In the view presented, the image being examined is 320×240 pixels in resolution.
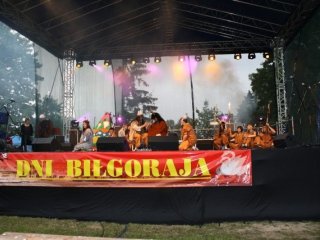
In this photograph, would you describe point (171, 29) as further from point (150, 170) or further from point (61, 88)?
point (150, 170)

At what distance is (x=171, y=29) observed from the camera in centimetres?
1777

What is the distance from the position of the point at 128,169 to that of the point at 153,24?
12.1m

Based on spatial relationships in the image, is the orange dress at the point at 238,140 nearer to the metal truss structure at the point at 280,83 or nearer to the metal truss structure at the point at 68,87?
the metal truss structure at the point at 280,83

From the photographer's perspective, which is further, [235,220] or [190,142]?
[190,142]

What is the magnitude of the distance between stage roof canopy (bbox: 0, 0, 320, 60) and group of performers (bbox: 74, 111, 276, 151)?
5.13m

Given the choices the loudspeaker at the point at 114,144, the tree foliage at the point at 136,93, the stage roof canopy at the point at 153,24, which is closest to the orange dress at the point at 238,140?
the stage roof canopy at the point at 153,24

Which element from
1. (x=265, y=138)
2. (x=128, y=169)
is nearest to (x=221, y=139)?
(x=265, y=138)

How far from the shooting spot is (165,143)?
798 centimetres

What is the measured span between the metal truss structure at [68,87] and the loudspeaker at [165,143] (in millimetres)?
11049

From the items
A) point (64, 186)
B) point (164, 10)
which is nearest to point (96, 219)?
point (64, 186)

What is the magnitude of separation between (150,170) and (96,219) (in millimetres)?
1463

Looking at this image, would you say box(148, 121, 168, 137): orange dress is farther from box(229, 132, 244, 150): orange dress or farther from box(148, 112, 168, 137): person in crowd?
box(229, 132, 244, 150): orange dress

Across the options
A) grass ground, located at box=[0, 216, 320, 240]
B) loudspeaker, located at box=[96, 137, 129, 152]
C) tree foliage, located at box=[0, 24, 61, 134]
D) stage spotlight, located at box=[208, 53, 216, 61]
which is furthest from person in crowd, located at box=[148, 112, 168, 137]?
tree foliage, located at box=[0, 24, 61, 134]

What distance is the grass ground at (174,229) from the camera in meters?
5.79
